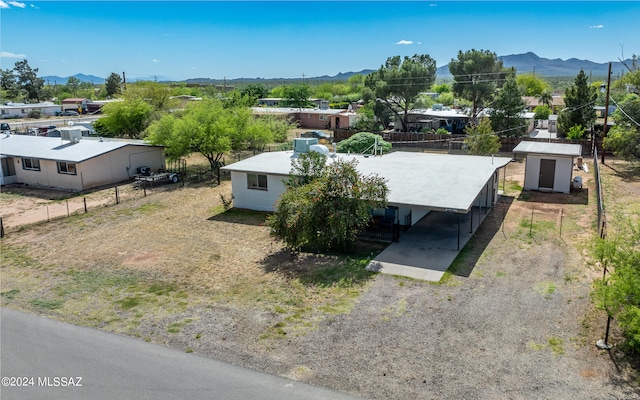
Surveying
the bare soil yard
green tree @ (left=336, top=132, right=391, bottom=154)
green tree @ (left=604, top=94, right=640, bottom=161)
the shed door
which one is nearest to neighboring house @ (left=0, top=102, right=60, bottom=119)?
green tree @ (left=336, top=132, right=391, bottom=154)

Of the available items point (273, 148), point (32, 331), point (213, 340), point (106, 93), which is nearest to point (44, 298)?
point (32, 331)

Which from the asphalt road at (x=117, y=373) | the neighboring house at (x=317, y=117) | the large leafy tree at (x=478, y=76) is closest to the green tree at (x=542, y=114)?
the large leafy tree at (x=478, y=76)

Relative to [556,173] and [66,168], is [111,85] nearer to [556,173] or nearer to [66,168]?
[66,168]

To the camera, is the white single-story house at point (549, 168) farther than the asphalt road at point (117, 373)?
Yes

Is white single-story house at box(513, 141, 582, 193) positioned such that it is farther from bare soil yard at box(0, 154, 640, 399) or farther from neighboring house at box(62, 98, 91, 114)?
neighboring house at box(62, 98, 91, 114)

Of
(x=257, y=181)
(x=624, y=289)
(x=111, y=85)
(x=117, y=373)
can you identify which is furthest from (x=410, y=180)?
(x=111, y=85)

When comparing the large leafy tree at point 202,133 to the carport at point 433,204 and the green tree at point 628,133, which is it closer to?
the carport at point 433,204

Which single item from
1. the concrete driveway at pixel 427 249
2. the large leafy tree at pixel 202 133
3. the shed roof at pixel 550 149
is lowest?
the concrete driveway at pixel 427 249

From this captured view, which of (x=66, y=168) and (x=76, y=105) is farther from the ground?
(x=76, y=105)
